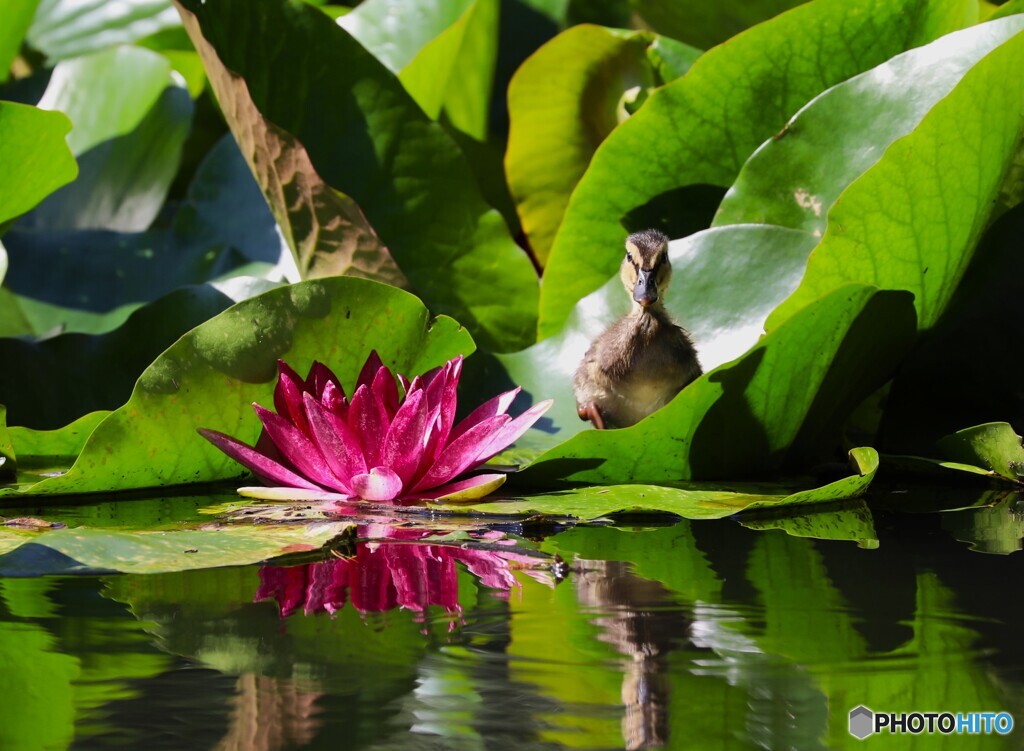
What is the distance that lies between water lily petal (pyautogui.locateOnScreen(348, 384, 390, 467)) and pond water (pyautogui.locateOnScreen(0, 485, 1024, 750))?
5.1 inches

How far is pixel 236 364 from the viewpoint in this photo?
156cm

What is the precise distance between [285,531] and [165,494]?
1.30ft

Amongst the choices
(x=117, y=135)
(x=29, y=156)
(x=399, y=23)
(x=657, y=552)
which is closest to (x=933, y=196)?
(x=657, y=552)

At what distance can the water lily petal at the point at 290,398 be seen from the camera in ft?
4.85

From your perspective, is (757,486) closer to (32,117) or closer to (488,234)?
(488,234)

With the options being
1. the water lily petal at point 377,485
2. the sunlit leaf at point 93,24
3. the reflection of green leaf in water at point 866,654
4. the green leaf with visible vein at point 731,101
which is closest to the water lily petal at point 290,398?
the water lily petal at point 377,485

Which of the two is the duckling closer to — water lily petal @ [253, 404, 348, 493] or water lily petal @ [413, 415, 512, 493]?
water lily petal @ [413, 415, 512, 493]

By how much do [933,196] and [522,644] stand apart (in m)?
0.95

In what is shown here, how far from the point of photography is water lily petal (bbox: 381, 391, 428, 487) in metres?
1.42

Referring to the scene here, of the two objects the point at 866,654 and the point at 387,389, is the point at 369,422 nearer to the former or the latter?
the point at 387,389

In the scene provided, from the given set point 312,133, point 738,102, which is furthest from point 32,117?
point 738,102

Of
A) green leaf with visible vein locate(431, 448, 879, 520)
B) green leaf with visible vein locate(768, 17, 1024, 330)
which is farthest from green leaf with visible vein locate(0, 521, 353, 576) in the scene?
green leaf with visible vein locate(768, 17, 1024, 330)

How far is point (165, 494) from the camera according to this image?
1.63 meters

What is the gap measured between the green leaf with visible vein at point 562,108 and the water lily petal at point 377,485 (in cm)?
119
